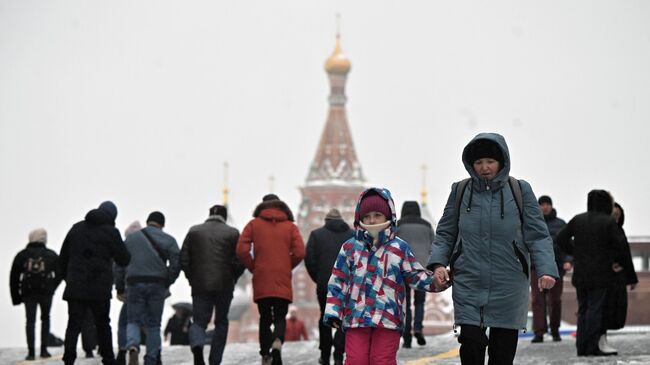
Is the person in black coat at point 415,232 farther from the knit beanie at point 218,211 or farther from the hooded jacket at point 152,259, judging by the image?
the hooded jacket at point 152,259

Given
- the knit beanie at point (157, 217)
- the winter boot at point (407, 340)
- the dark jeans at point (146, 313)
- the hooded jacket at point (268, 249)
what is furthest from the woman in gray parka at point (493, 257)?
the winter boot at point (407, 340)

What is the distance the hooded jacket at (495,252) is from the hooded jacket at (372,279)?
580 mm

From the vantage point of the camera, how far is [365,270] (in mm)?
9375

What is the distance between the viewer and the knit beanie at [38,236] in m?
16.6

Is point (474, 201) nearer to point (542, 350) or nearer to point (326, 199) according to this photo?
point (542, 350)

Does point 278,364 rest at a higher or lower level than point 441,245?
lower

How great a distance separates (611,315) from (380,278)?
193 inches

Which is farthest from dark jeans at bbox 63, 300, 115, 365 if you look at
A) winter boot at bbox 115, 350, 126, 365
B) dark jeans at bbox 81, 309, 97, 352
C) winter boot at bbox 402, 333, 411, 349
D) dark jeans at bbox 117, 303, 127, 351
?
winter boot at bbox 402, 333, 411, 349

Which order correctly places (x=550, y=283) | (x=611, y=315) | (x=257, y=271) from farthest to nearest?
(x=611, y=315)
(x=257, y=271)
(x=550, y=283)

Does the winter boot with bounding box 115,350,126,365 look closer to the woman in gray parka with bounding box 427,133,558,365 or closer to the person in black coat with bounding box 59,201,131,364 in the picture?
the person in black coat with bounding box 59,201,131,364

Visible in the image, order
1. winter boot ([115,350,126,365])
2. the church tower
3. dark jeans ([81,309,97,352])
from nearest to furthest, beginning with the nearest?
winter boot ([115,350,126,365]) → dark jeans ([81,309,97,352]) → the church tower

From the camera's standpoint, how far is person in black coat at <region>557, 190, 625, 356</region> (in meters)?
13.4

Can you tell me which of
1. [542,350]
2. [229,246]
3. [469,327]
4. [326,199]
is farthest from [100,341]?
[326,199]

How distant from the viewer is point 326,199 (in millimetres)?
134250
